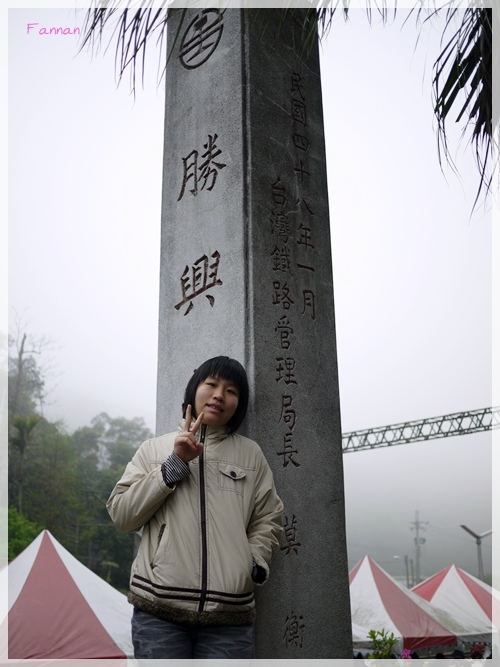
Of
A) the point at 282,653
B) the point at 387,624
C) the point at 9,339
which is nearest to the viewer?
the point at 282,653

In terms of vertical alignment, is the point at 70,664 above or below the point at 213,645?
below

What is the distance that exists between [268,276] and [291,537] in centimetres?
94

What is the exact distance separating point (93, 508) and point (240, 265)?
18472 millimetres

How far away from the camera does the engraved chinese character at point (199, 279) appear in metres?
2.67

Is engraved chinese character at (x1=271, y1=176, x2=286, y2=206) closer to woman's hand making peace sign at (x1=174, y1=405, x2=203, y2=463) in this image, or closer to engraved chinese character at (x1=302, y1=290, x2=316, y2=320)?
engraved chinese character at (x1=302, y1=290, x2=316, y2=320)

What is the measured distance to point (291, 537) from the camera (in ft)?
8.27

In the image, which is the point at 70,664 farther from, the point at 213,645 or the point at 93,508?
the point at 93,508

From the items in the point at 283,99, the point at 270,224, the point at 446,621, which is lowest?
the point at 446,621

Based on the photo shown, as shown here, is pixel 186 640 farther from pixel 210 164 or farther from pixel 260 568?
pixel 210 164

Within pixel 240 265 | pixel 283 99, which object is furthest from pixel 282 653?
pixel 283 99

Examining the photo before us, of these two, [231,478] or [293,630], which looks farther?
[293,630]

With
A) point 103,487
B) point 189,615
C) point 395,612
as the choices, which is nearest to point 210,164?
point 189,615

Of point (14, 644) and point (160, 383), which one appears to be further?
point (14, 644)

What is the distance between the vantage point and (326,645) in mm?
2545
